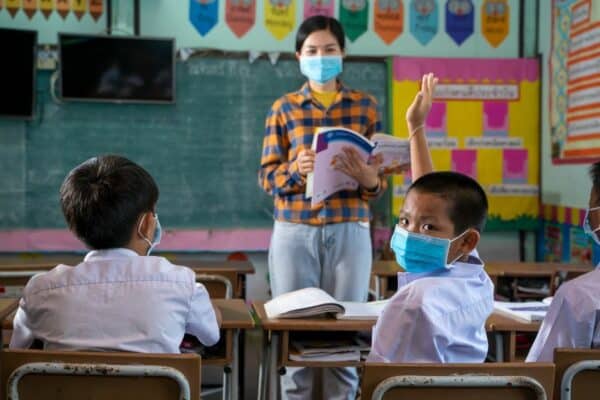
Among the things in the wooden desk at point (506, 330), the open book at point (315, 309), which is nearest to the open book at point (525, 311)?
the wooden desk at point (506, 330)

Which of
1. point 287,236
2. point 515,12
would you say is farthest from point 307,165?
point 515,12

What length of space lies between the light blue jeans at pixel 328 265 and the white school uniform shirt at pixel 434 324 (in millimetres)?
1243

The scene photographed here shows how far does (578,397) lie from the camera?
1551 mm

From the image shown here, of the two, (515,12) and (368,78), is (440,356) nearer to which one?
(368,78)

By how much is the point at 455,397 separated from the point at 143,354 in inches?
23.5

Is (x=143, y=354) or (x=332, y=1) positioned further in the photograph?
(x=332, y=1)

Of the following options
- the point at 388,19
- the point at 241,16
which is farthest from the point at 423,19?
the point at 241,16

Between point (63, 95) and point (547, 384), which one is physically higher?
point (63, 95)

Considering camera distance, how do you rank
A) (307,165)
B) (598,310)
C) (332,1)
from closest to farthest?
(598,310), (307,165), (332,1)

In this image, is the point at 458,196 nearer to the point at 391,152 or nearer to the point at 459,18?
the point at 391,152

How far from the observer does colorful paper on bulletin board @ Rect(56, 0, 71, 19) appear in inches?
181

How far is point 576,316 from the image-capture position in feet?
5.57

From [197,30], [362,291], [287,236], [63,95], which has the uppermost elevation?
[197,30]

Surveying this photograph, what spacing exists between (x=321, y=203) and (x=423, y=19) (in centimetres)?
248
